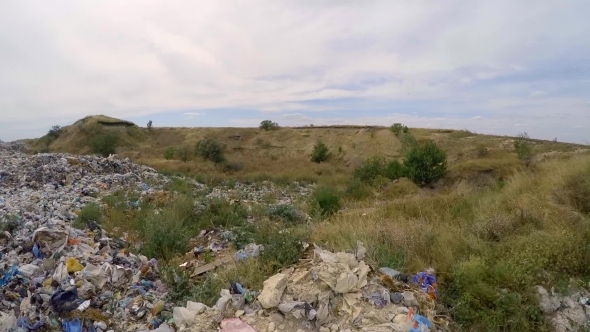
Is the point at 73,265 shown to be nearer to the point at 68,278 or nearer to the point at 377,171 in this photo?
the point at 68,278

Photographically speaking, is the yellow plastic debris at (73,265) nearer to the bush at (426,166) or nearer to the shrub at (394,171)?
the bush at (426,166)

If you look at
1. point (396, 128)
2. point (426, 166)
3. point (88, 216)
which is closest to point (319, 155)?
point (396, 128)

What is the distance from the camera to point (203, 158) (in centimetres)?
2283

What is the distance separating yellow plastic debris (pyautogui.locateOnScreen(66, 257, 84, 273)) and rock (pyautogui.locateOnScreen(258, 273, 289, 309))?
2.35m

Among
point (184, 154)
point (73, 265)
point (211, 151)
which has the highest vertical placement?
point (211, 151)

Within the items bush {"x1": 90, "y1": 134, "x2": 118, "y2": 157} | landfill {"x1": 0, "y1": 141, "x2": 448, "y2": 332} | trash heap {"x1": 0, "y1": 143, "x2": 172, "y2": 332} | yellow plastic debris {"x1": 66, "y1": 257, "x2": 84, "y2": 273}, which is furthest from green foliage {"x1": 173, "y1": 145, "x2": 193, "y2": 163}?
yellow plastic debris {"x1": 66, "y1": 257, "x2": 84, "y2": 273}

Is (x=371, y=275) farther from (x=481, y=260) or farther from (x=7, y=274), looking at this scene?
(x=7, y=274)

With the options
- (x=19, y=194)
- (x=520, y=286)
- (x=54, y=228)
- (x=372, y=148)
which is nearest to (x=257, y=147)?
(x=372, y=148)

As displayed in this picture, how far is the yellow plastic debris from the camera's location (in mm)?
3898

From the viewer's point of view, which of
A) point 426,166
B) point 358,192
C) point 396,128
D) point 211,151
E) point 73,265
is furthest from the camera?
point 396,128

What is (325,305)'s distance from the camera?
9.16ft

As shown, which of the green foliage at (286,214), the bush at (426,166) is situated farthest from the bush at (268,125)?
the green foliage at (286,214)

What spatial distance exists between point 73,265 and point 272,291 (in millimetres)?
2544

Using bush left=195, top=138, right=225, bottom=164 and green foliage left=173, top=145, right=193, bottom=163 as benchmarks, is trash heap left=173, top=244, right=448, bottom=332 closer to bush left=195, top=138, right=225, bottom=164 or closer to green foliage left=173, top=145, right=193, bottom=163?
bush left=195, top=138, right=225, bottom=164
